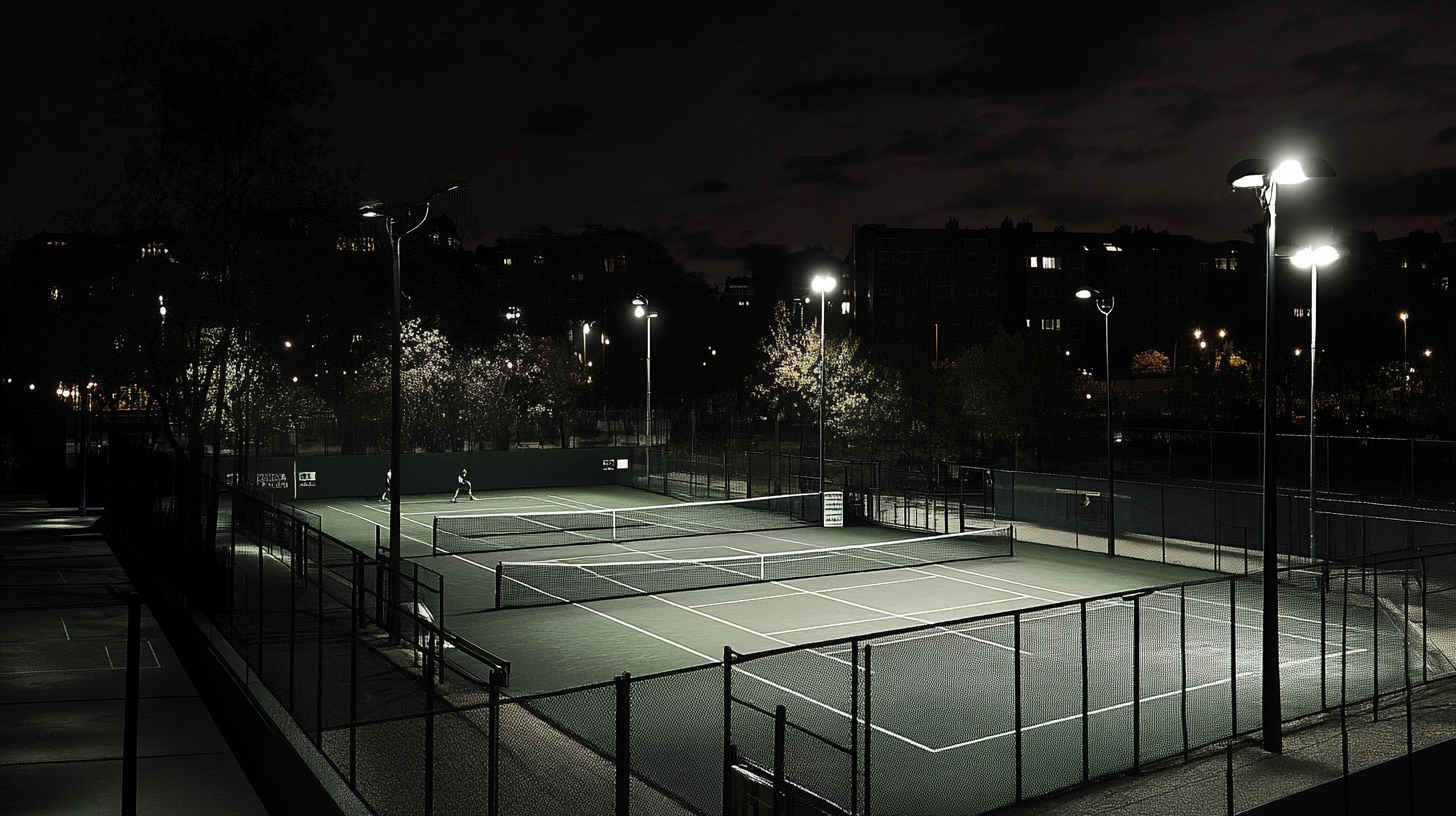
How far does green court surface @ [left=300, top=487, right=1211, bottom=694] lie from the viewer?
2205cm

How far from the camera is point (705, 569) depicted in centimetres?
3294

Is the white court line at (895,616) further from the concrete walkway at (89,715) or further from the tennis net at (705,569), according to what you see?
the concrete walkway at (89,715)

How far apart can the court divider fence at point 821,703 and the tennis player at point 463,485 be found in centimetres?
2409

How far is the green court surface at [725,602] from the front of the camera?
2205cm

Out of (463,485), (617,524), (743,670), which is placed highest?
(463,485)

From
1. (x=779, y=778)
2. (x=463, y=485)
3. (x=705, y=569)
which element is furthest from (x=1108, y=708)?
(x=463, y=485)

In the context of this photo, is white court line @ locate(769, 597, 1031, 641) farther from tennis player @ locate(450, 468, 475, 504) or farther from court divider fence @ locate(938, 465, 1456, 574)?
tennis player @ locate(450, 468, 475, 504)

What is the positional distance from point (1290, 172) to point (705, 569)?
21466mm

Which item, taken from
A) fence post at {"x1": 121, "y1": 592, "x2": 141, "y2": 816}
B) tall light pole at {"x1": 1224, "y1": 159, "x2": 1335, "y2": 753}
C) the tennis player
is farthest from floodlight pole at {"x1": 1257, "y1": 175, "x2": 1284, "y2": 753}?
the tennis player

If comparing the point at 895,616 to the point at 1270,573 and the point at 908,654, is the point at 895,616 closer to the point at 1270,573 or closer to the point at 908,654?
the point at 908,654

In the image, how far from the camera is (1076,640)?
21.4 meters

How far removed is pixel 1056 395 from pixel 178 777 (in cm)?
5183

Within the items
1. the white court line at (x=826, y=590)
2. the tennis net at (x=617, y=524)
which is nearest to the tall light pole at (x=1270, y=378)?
the white court line at (x=826, y=590)

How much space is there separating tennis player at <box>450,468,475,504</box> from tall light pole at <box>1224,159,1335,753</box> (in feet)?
127
